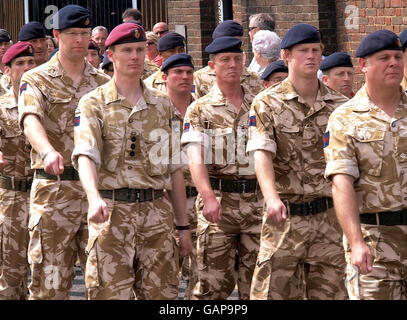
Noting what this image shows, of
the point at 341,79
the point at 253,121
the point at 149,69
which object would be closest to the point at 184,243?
the point at 253,121

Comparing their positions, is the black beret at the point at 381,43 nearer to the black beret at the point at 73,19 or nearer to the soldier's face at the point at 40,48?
the black beret at the point at 73,19

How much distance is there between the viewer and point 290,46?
7770 millimetres

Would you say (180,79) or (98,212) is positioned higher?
(180,79)

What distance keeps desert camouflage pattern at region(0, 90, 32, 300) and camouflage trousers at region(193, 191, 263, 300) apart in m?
1.82

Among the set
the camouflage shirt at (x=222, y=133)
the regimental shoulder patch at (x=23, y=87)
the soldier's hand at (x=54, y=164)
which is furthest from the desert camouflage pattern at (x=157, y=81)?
the soldier's hand at (x=54, y=164)

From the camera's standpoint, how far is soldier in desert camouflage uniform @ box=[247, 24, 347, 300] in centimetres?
762

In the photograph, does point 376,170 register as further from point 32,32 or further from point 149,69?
point 32,32

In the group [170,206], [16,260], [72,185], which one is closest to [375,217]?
[170,206]

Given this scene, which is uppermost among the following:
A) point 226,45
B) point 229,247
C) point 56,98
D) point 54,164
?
point 226,45

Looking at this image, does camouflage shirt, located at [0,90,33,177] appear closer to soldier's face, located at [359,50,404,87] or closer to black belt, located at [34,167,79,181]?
black belt, located at [34,167,79,181]

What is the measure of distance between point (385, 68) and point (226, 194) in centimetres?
204

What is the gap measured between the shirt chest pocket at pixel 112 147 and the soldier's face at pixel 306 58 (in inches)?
50.6

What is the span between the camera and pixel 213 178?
853 centimetres
